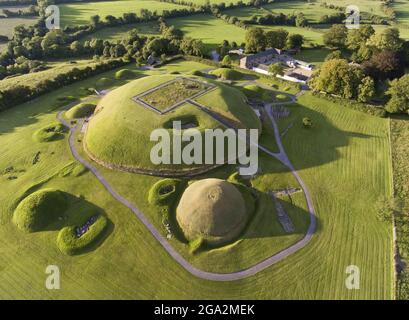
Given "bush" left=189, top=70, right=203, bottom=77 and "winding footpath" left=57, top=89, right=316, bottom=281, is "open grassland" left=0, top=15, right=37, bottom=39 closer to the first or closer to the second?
"bush" left=189, top=70, right=203, bottom=77

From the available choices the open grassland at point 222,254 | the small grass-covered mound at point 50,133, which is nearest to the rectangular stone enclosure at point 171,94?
the small grass-covered mound at point 50,133

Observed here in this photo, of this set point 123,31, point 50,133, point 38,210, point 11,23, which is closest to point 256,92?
point 50,133

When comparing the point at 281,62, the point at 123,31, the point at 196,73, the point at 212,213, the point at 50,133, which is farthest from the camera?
the point at 123,31

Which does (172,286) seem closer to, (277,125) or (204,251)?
(204,251)

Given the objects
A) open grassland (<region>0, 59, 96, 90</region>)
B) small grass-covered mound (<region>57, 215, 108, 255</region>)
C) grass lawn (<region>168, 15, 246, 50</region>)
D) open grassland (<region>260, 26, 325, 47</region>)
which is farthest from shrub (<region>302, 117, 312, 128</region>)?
open grassland (<region>0, 59, 96, 90</region>)

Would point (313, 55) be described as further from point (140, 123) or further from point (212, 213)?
point (212, 213)

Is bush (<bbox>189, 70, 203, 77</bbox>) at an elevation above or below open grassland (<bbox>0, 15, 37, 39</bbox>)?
below

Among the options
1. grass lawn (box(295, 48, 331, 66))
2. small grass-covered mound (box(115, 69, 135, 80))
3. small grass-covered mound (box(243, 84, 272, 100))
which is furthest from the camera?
grass lawn (box(295, 48, 331, 66))
